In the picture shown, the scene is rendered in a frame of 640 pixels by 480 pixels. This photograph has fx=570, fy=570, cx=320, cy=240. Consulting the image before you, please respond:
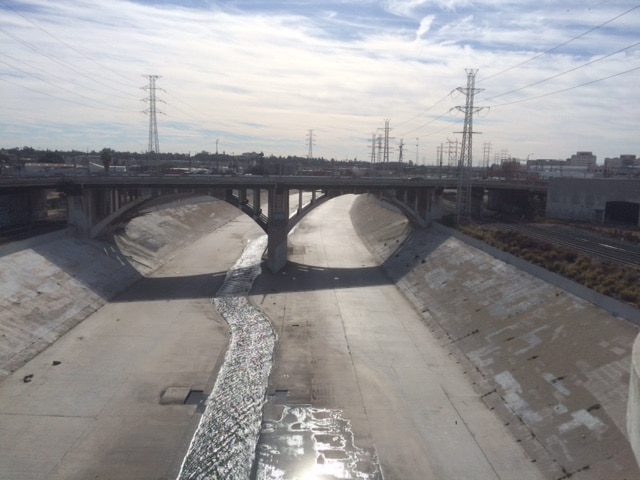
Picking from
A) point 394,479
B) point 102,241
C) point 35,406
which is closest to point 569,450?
point 394,479

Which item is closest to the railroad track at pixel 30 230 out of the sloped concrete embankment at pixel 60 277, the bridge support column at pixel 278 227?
the sloped concrete embankment at pixel 60 277

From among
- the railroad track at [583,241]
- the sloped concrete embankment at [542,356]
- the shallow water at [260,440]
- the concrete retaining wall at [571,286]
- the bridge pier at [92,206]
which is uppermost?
the bridge pier at [92,206]

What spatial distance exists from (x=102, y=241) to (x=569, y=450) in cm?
4418

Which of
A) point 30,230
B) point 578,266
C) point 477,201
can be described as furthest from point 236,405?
point 477,201

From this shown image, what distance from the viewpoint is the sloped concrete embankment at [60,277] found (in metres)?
30.6

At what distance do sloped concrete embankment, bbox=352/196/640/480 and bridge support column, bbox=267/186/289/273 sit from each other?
50.2 ft

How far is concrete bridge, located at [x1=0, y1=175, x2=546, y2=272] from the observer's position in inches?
1991

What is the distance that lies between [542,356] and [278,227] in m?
33.0

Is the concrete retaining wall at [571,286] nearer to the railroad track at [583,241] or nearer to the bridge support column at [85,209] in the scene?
the railroad track at [583,241]

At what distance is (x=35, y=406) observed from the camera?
2362cm

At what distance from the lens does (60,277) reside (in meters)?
39.8

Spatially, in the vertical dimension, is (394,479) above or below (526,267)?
below

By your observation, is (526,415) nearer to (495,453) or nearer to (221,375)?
(495,453)

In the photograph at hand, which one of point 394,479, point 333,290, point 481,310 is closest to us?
point 394,479
